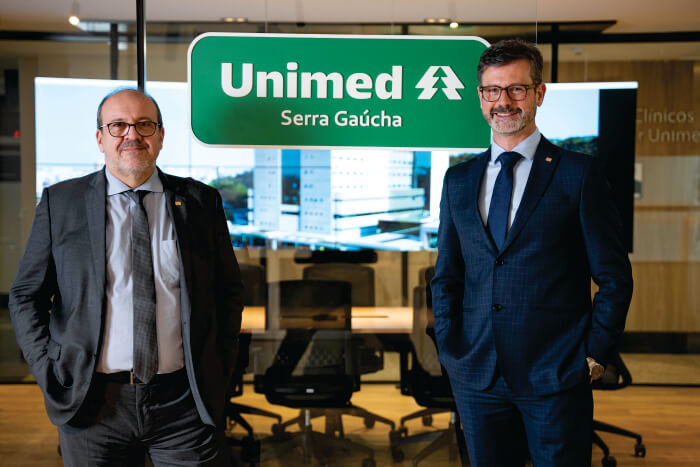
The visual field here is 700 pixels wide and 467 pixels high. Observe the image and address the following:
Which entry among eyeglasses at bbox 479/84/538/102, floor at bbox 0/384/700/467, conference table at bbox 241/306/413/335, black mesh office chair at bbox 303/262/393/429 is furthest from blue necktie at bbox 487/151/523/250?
floor at bbox 0/384/700/467

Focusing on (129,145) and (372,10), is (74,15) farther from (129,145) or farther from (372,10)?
(129,145)

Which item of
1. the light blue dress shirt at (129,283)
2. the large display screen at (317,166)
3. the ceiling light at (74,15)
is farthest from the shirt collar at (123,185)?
the ceiling light at (74,15)

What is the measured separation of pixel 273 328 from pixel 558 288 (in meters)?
2.01

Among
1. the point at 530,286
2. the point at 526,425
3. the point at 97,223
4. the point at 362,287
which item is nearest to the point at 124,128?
the point at 97,223

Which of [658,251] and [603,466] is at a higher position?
[658,251]

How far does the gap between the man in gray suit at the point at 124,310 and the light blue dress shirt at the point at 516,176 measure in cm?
95

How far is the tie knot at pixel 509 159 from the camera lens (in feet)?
6.84

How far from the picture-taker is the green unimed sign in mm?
3193

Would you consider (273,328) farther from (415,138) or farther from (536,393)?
(536,393)

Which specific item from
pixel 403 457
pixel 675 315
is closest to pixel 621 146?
pixel 675 315

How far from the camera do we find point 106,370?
79.7 inches

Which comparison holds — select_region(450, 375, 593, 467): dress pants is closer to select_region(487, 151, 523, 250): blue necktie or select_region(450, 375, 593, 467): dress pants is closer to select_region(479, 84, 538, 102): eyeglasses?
select_region(487, 151, 523, 250): blue necktie

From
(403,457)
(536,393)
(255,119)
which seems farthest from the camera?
(403,457)

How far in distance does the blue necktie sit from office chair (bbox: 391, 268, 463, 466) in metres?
1.47
